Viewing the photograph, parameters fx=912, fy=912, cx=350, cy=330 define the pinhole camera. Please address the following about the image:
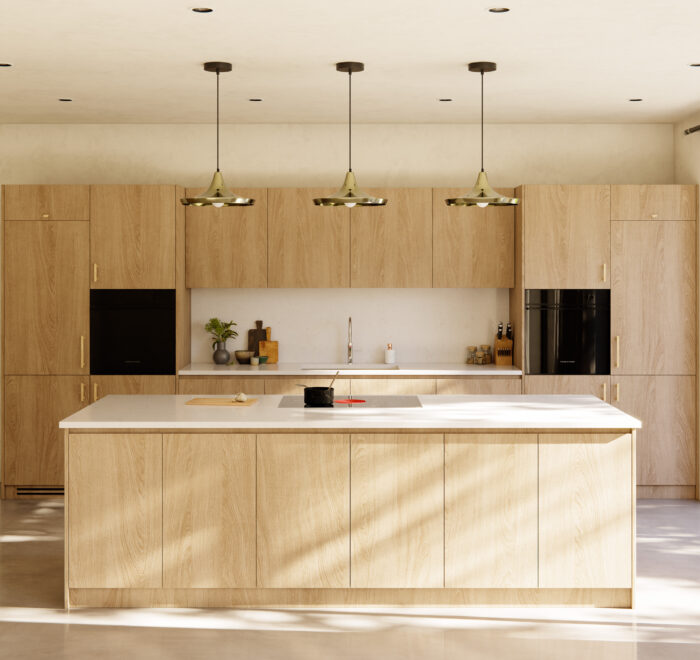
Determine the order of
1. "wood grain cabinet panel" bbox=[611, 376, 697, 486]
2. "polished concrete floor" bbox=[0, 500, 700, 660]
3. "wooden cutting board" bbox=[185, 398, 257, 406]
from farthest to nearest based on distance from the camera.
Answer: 1. "wood grain cabinet panel" bbox=[611, 376, 697, 486]
2. "wooden cutting board" bbox=[185, 398, 257, 406]
3. "polished concrete floor" bbox=[0, 500, 700, 660]

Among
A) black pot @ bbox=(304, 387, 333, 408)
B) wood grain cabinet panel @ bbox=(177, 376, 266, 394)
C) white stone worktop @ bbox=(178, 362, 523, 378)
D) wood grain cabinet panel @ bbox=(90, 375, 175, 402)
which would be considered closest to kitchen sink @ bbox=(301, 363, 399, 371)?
white stone worktop @ bbox=(178, 362, 523, 378)

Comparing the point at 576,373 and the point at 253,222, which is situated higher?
the point at 253,222

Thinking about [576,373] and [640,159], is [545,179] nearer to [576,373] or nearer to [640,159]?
[640,159]

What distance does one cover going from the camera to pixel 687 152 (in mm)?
7023

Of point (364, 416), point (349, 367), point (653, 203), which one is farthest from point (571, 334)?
point (364, 416)

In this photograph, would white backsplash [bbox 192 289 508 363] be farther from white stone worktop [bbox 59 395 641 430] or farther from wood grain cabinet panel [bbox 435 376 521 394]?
white stone worktop [bbox 59 395 641 430]

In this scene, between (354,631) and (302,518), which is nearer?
(354,631)

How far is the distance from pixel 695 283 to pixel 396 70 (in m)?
2.86

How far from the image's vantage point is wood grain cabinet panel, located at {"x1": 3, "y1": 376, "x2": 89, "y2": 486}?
22.2 feet

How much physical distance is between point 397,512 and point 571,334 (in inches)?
114

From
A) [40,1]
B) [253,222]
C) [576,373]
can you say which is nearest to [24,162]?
[253,222]

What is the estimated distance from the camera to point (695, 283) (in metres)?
6.75

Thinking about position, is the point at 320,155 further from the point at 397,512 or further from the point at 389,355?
the point at 397,512

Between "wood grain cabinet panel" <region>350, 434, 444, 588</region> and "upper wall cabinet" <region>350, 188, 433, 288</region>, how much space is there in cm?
273
